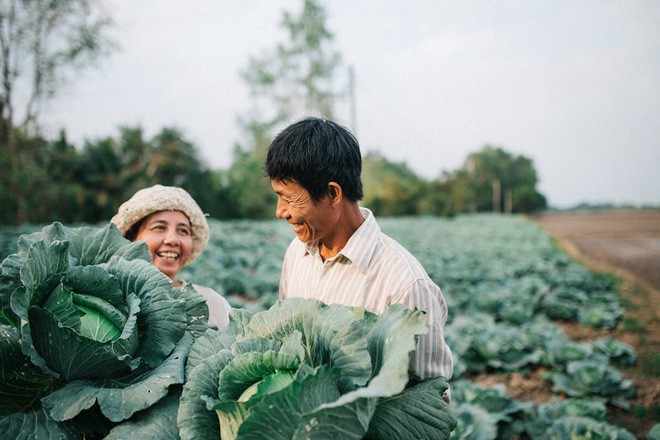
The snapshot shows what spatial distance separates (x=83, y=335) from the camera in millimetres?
1152

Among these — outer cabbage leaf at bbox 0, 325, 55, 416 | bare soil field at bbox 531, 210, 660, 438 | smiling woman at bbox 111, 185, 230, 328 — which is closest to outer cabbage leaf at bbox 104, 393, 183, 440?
outer cabbage leaf at bbox 0, 325, 55, 416

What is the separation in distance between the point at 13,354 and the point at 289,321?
781 millimetres

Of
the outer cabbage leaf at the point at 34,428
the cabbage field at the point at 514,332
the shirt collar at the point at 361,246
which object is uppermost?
the shirt collar at the point at 361,246

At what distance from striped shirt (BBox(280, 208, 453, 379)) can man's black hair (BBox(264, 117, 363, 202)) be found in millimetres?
253

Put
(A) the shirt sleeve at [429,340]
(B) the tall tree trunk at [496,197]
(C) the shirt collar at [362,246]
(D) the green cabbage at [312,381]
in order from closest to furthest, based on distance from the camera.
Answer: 1. (D) the green cabbage at [312,381]
2. (A) the shirt sleeve at [429,340]
3. (C) the shirt collar at [362,246]
4. (B) the tall tree trunk at [496,197]

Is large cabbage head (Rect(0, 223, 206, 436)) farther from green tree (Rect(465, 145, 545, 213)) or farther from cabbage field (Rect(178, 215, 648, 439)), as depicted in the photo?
green tree (Rect(465, 145, 545, 213))

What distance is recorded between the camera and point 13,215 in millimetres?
16250

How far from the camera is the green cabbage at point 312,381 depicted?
0.95m

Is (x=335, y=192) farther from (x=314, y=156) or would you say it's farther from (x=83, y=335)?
(x=83, y=335)

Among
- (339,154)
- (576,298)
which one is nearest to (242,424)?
(339,154)

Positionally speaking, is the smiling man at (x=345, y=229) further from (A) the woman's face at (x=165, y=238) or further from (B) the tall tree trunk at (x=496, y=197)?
(B) the tall tree trunk at (x=496, y=197)

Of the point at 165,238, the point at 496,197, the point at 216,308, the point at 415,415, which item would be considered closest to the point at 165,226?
the point at 165,238

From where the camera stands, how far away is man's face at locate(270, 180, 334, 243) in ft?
5.23

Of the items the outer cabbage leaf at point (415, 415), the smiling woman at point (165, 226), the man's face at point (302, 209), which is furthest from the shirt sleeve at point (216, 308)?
the outer cabbage leaf at point (415, 415)
